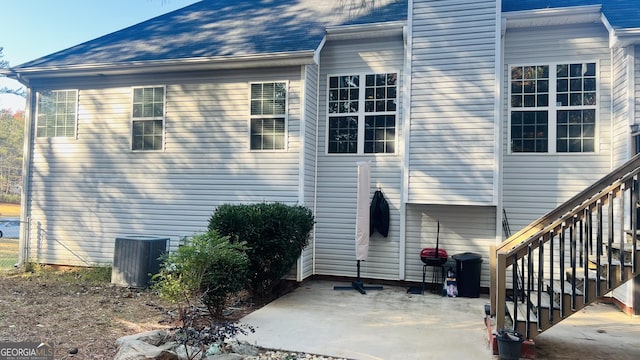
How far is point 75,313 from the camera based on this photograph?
16.3 ft

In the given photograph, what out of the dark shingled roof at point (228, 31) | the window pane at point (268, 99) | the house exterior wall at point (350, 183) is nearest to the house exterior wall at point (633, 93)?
the house exterior wall at point (350, 183)

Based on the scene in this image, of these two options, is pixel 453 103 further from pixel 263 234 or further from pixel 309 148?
pixel 263 234

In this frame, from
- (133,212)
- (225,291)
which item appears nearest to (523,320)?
(225,291)

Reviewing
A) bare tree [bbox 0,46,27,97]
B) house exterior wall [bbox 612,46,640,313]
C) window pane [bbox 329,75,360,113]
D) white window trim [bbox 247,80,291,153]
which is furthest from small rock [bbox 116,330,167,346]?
bare tree [bbox 0,46,27,97]

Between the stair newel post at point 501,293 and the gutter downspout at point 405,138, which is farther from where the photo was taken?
the gutter downspout at point 405,138

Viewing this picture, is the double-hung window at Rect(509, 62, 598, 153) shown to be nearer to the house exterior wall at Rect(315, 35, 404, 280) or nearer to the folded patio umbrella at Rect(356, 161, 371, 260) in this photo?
the house exterior wall at Rect(315, 35, 404, 280)

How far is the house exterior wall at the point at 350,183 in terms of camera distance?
710cm

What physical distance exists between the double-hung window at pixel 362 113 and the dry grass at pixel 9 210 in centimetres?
2431

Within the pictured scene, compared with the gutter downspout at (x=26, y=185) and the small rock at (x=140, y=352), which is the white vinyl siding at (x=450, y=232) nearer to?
the small rock at (x=140, y=352)

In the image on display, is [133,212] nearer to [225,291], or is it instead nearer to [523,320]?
[225,291]

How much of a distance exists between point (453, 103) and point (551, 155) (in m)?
1.83

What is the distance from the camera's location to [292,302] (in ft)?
18.9

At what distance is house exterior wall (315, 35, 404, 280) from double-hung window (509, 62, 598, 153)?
1.99 metres

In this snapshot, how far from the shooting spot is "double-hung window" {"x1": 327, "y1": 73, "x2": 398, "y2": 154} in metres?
7.22
